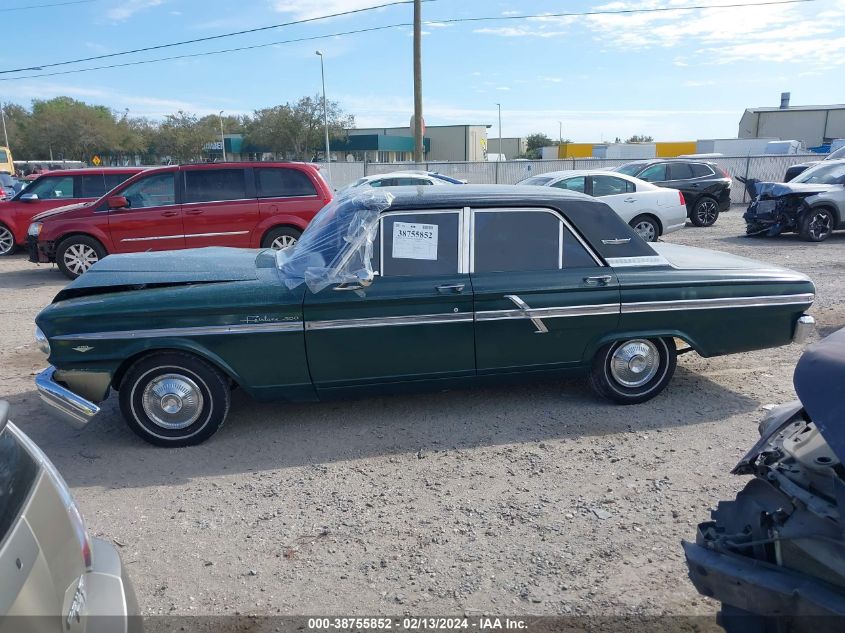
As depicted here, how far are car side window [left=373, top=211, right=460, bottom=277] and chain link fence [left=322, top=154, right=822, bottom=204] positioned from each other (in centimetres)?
1872

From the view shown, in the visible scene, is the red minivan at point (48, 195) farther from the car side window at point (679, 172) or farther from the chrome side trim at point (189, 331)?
the car side window at point (679, 172)

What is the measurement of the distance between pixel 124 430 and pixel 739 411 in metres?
4.56

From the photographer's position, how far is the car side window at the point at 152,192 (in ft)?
34.9

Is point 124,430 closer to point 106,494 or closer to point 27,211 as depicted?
point 106,494

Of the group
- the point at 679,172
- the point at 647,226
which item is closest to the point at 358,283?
the point at 647,226

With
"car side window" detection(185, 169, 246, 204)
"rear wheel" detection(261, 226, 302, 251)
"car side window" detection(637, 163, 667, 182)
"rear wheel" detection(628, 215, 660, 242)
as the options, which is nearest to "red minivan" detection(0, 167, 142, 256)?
"car side window" detection(185, 169, 246, 204)

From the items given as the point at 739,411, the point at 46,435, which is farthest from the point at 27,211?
the point at 739,411

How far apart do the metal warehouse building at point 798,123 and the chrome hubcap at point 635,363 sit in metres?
49.9

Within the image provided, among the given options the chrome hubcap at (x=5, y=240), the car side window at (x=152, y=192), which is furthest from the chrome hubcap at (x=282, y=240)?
the chrome hubcap at (x=5, y=240)

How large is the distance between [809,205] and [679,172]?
12.8 ft

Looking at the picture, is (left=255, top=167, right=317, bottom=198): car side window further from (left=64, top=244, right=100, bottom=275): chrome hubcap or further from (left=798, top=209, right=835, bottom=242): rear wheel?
(left=798, top=209, right=835, bottom=242): rear wheel

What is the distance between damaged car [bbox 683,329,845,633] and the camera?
2123 millimetres

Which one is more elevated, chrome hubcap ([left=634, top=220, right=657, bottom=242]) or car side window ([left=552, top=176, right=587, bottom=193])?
car side window ([left=552, top=176, right=587, bottom=193])

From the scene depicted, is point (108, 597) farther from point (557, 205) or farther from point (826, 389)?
point (557, 205)
